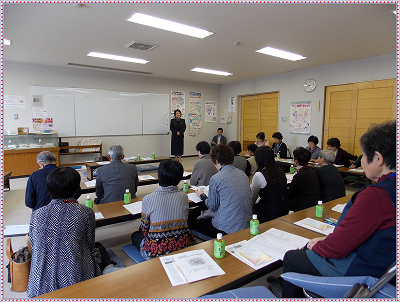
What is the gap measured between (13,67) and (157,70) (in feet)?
11.3

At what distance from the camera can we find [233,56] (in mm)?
5363

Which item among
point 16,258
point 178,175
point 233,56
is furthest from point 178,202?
point 233,56

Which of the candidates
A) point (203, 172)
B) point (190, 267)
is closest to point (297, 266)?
point (190, 267)

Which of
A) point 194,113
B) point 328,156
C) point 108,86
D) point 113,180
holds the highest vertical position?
point 108,86

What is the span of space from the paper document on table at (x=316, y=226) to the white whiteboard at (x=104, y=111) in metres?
6.62

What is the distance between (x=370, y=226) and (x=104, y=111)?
734cm

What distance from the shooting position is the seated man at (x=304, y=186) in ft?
9.02

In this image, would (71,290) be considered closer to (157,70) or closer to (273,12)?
(273,12)

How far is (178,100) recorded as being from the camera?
8.60 meters

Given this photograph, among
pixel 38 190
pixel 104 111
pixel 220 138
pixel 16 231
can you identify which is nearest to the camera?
pixel 16 231

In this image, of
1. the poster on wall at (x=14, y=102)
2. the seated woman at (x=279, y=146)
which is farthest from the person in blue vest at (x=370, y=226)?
the poster on wall at (x=14, y=102)

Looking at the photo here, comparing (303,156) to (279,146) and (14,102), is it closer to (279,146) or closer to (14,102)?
(279,146)

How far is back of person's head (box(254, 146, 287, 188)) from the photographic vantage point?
7.93ft

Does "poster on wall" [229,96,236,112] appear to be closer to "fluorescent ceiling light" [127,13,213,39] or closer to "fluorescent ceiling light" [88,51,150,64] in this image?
"fluorescent ceiling light" [88,51,150,64]
